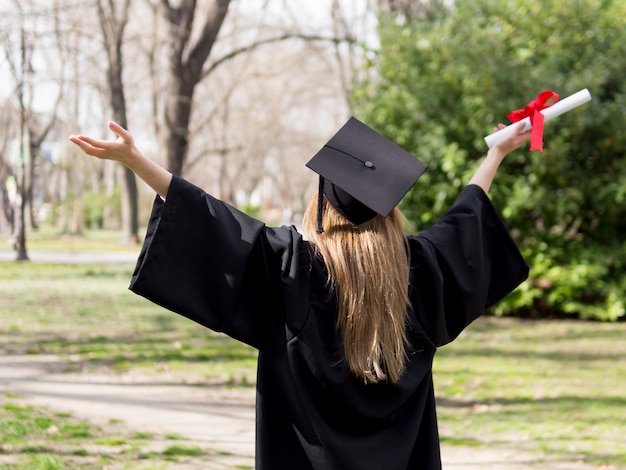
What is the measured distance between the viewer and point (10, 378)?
7.05 m

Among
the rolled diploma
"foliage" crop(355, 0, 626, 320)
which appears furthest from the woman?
"foliage" crop(355, 0, 626, 320)

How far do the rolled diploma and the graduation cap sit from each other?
434 mm

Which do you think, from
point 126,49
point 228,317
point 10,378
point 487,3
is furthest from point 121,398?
point 126,49

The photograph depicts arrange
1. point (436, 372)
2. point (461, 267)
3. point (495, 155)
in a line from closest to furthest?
1. point (461, 267)
2. point (495, 155)
3. point (436, 372)

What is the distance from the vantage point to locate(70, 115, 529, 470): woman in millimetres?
2588

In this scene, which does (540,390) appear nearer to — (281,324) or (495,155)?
(495,155)

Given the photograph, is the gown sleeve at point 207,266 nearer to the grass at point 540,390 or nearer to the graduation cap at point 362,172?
the graduation cap at point 362,172

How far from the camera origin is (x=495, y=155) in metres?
3.29

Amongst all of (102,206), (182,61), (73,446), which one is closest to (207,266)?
(73,446)

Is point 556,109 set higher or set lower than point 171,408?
higher

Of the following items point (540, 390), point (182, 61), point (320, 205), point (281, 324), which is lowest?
point (540, 390)

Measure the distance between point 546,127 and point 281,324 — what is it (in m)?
9.49

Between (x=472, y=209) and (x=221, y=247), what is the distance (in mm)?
1014

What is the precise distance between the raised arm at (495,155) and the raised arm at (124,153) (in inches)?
51.0
